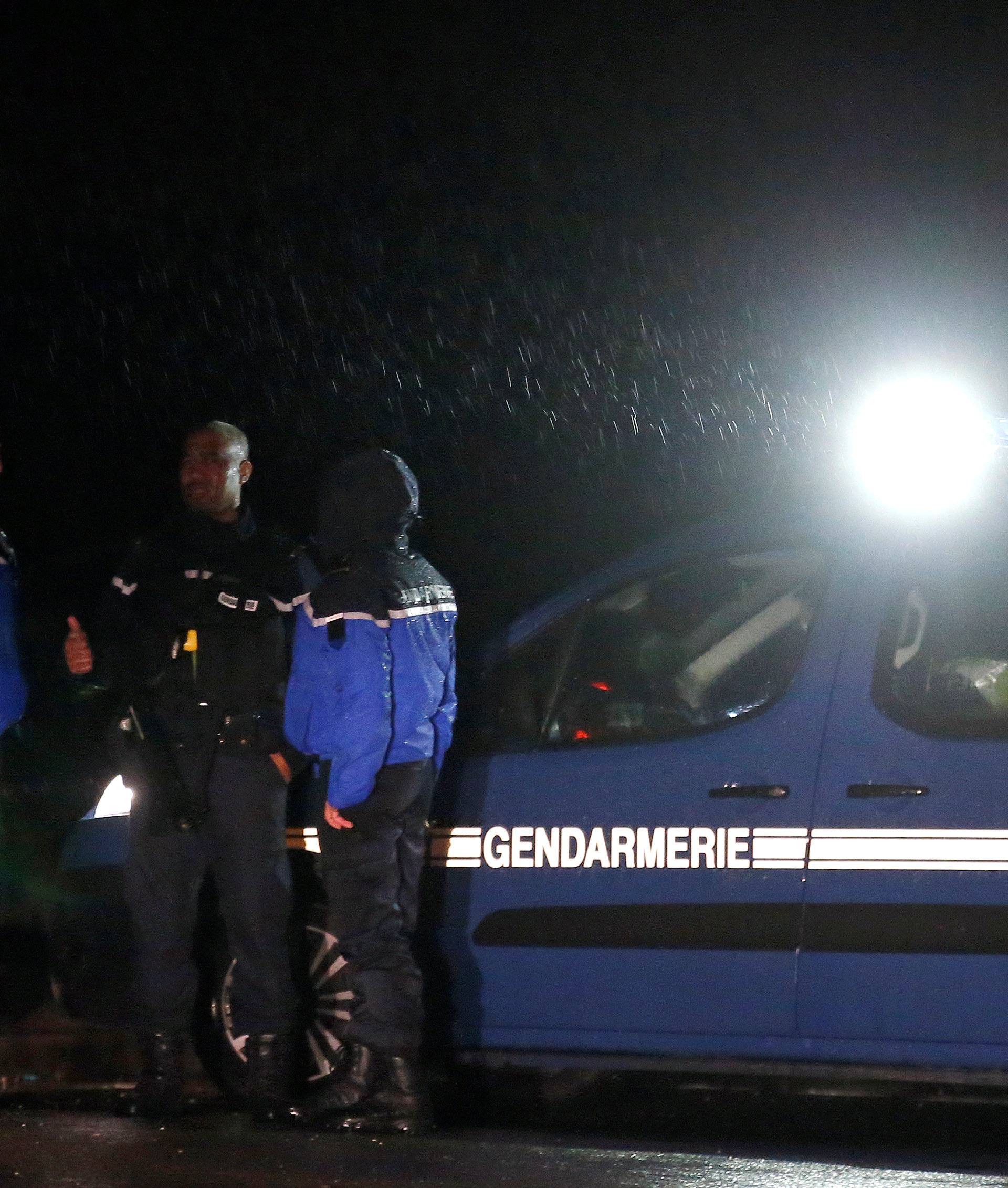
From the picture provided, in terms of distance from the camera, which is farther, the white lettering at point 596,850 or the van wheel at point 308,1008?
the van wheel at point 308,1008

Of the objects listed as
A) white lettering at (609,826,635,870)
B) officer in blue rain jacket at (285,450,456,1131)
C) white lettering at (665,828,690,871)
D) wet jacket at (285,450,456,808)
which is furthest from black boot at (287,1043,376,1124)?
white lettering at (665,828,690,871)

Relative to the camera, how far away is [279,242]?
15656mm

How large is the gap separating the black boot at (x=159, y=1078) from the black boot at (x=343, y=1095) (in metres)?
0.34

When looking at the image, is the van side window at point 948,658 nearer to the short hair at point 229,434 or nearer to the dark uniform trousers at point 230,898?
the dark uniform trousers at point 230,898

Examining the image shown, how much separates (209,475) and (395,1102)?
1.67 metres

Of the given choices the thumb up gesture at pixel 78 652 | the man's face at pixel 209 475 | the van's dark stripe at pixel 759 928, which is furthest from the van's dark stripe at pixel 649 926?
the man's face at pixel 209 475

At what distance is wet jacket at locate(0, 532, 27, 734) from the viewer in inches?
174

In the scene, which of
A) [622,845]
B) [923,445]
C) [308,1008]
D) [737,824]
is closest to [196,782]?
[308,1008]

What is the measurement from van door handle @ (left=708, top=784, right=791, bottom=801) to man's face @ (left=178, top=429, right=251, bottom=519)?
4.89 ft

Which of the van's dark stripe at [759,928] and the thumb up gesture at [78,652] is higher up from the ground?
A: the thumb up gesture at [78,652]

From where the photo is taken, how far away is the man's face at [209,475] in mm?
4270

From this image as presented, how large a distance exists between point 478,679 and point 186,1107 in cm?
137

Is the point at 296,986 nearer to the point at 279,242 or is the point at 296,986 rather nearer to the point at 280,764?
the point at 280,764

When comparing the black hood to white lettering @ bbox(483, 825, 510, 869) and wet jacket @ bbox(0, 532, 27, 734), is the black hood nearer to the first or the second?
white lettering @ bbox(483, 825, 510, 869)
